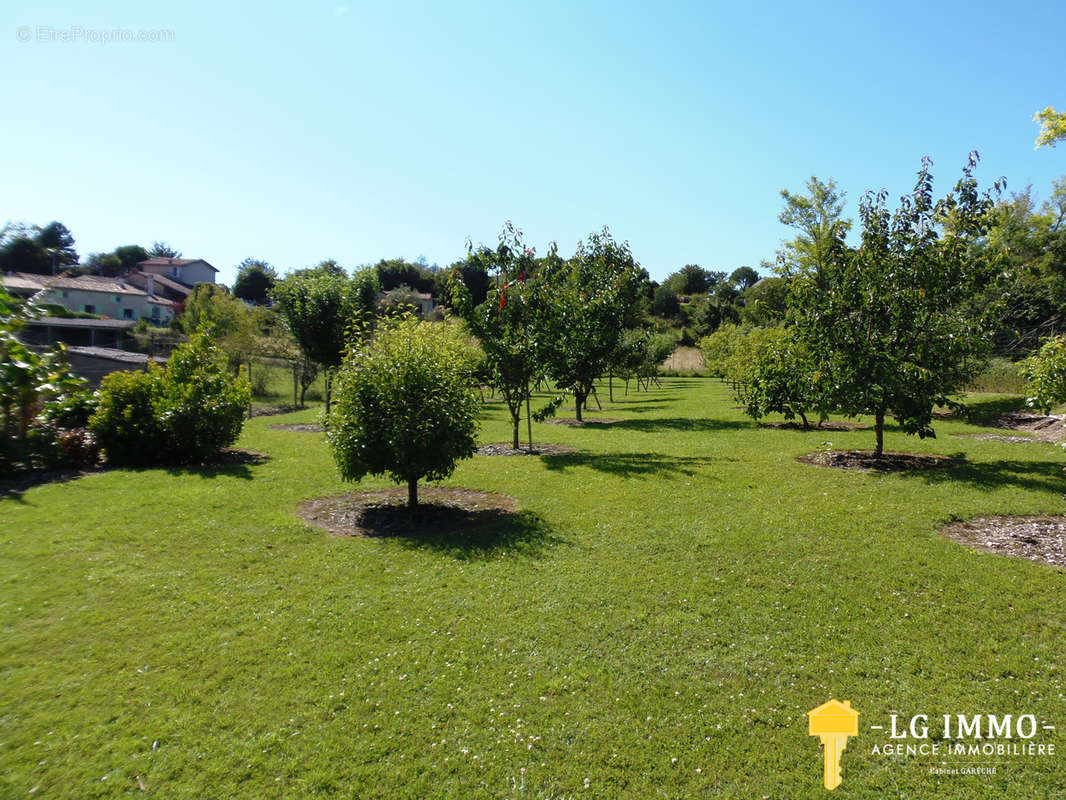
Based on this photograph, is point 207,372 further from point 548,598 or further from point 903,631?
point 903,631

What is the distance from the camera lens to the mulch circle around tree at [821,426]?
17.2 m

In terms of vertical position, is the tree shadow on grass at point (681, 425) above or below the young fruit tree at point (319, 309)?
below

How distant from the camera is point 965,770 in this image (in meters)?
3.27

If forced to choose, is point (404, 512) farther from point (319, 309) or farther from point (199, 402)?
point (319, 309)

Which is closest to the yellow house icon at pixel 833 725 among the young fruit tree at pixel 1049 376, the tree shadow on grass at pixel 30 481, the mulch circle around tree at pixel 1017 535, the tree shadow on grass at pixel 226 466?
the mulch circle around tree at pixel 1017 535

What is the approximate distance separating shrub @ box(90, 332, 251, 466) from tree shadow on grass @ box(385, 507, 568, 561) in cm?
531

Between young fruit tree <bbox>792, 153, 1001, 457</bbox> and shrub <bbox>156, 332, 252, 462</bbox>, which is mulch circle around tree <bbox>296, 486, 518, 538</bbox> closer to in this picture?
shrub <bbox>156, 332, 252, 462</bbox>

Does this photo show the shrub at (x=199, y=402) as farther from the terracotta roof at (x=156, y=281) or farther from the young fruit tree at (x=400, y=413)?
the terracotta roof at (x=156, y=281)

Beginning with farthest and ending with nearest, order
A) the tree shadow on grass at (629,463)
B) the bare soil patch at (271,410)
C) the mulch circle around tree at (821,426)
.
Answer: the bare soil patch at (271,410), the mulch circle around tree at (821,426), the tree shadow on grass at (629,463)

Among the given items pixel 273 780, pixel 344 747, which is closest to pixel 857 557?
pixel 344 747

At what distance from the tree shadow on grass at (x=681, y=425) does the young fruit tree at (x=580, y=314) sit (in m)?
1.89

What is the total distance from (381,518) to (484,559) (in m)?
2.25

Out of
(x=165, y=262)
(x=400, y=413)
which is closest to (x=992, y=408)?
(x=400, y=413)

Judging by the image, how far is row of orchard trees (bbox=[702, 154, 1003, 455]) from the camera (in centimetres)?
1055
